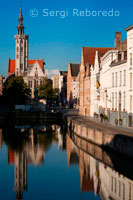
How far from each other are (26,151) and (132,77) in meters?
14.3

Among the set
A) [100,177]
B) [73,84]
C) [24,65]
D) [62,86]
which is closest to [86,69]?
[73,84]

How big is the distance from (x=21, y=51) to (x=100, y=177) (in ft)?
384

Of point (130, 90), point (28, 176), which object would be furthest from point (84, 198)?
point (130, 90)

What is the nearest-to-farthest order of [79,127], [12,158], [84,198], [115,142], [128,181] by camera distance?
[84,198] → [128,181] → [115,142] → [12,158] → [79,127]

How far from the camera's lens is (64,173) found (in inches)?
1125

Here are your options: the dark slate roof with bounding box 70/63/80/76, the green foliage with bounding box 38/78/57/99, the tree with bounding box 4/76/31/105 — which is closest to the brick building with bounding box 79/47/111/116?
the tree with bounding box 4/76/31/105

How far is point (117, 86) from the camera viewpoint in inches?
1732

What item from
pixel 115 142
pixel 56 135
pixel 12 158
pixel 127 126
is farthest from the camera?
pixel 56 135

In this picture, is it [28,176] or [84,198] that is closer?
[84,198]

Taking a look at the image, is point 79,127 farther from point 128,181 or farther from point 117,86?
point 128,181

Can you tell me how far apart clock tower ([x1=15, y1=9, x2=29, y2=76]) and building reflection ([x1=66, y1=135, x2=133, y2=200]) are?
352 ft

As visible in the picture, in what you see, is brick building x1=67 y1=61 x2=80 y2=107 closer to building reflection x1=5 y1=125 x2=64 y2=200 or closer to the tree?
the tree

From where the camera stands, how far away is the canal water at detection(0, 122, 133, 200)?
22.9m

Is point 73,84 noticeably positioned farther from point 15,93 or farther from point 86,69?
point 86,69
